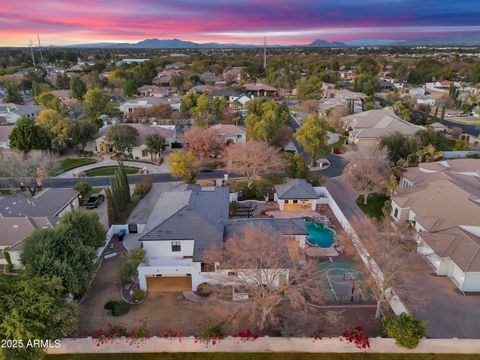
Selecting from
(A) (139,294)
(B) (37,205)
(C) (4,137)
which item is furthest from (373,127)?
(C) (4,137)

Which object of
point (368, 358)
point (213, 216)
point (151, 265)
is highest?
point (213, 216)

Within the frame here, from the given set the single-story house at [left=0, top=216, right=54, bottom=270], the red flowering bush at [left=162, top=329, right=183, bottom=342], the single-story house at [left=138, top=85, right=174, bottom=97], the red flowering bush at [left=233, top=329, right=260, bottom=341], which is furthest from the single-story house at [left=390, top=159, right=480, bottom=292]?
the single-story house at [left=138, top=85, right=174, bottom=97]

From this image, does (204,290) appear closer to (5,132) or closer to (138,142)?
(138,142)

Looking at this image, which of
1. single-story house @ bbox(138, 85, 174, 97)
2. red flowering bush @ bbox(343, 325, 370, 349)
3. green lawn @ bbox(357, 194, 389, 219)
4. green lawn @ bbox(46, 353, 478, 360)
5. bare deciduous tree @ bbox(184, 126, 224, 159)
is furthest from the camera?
single-story house @ bbox(138, 85, 174, 97)

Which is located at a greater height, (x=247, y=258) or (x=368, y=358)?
(x=247, y=258)

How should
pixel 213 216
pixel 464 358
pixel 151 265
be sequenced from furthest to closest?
pixel 213 216
pixel 151 265
pixel 464 358

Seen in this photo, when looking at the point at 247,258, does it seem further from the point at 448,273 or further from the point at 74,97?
the point at 74,97

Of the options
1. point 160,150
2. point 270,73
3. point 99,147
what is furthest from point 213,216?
point 270,73

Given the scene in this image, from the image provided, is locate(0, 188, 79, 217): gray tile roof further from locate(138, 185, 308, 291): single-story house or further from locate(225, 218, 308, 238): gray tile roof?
locate(225, 218, 308, 238): gray tile roof
